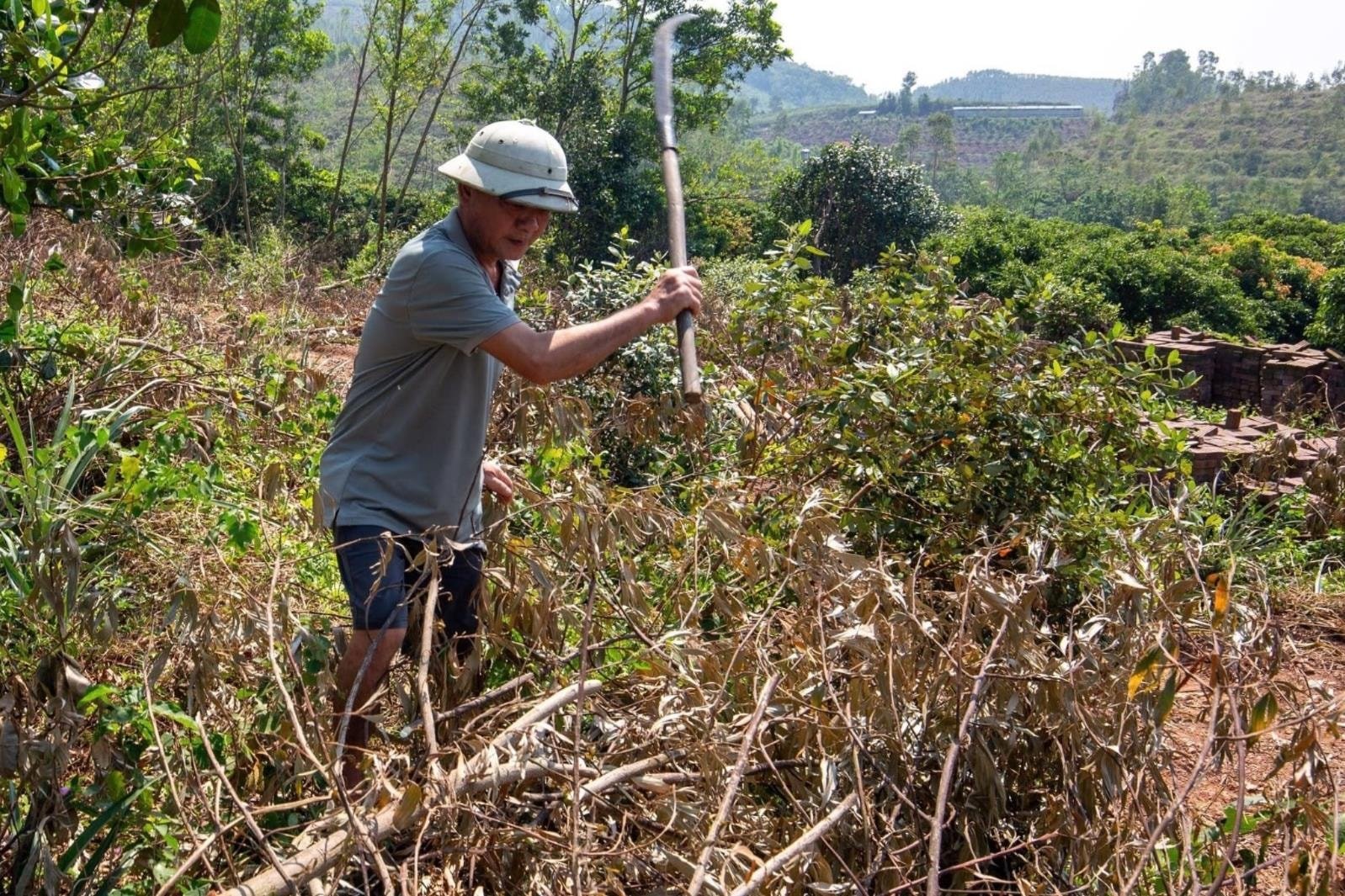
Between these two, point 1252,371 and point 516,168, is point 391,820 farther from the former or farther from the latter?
point 1252,371

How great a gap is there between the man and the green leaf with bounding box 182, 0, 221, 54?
69cm

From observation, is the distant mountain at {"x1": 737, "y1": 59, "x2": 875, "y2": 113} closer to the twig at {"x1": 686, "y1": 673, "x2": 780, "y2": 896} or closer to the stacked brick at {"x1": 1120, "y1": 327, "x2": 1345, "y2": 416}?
Answer: the stacked brick at {"x1": 1120, "y1": 327, "x2": 1345, "y2": 416}

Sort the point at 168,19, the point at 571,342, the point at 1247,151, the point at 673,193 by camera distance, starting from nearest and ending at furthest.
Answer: the point at 168,19, the point at 571,342, the point at 673,193, the point at 1247,151

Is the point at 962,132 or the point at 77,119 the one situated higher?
the point at 962,132

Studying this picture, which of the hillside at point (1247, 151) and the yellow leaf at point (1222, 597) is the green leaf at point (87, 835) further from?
the hillside at point (1247, 151)

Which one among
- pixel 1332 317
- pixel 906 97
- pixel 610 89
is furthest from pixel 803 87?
pixel 1332 317

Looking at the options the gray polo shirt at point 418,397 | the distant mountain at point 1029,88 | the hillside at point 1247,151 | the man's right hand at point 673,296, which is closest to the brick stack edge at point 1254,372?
the man's right hand at point 673,296

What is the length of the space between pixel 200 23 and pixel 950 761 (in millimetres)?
1554

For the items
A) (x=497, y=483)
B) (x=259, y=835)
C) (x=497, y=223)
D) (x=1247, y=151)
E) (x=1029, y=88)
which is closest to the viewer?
(x=259, y=835)

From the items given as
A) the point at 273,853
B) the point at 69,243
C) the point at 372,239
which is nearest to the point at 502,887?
the point at 273,853

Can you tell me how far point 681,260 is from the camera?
2.65m

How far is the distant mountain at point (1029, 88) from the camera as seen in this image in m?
173

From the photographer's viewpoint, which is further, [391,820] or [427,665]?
[427,665]

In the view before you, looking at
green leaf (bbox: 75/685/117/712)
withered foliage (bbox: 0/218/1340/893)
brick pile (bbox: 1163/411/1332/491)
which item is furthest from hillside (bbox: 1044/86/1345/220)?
green leaf (bbox: 75/685/117/712)
